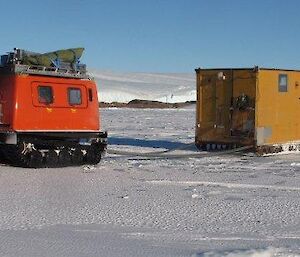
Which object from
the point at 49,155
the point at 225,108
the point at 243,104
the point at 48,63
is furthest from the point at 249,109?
the point at 49,155

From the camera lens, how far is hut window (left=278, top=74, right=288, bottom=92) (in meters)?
15.7

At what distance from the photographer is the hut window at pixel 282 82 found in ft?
51.4

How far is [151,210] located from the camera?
7.58 m

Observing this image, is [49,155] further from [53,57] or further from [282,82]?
[282,82]

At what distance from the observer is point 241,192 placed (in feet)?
29.7

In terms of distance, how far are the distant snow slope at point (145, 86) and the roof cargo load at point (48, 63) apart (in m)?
62.9

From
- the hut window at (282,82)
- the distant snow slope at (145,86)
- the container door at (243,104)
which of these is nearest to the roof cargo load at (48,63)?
the container door at (243,104)

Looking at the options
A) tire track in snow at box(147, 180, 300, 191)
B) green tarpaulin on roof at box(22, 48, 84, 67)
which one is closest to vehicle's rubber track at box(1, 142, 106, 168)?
green tarpaulin on roof at box(22, 48, 84, 67)

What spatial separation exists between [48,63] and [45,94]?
0.75 m

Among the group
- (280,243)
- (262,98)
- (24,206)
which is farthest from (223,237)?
(262,98)

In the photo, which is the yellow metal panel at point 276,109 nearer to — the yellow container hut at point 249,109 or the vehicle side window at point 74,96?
the yellow container hut at point 249,109

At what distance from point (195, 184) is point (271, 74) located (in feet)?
21.1

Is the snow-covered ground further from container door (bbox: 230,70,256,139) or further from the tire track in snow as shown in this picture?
container door (bbox: 230,70,256,139)

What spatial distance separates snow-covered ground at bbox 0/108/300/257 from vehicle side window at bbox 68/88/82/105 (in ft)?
4.49
